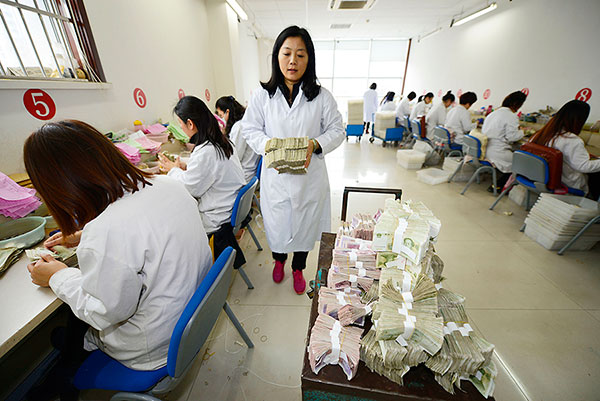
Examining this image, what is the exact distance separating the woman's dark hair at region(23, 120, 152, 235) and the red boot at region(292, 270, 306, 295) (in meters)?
1.35

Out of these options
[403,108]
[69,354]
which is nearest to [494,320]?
[69,354]

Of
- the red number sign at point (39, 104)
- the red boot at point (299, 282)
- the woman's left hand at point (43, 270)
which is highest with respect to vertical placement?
the red number sign at point (39, 104)

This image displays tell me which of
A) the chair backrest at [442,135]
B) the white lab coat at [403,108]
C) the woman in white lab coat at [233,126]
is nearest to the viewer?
the woman in white lab coat at [233,126]

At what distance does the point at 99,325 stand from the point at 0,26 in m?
2.04

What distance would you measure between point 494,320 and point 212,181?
2108 millimetres

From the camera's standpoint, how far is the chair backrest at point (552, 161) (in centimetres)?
215

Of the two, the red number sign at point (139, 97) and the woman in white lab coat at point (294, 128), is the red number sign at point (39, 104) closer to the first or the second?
the red number sign at point (139, 97)

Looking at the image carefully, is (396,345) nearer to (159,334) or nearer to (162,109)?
(159,334)

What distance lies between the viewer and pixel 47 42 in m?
1.77

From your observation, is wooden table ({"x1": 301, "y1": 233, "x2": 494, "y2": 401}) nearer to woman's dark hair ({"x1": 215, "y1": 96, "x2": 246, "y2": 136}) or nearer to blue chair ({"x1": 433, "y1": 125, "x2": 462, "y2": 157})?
woman's dark hair ({"x1": 215, "y1": 96, "x2": 246, "y2": 136})

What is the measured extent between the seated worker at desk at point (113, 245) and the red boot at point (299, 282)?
106cm

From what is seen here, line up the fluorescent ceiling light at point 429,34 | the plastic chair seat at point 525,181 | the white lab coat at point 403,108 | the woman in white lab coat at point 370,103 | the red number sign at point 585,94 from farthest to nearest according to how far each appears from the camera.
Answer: the woman in white lab coat at point 370,103, the fluorescent ceiling light at point 429,34, the white lab coat at point 403,108, the red number sign at point 585,94, the plastic chair seat at point 525,181

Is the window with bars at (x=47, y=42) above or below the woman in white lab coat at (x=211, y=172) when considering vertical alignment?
above

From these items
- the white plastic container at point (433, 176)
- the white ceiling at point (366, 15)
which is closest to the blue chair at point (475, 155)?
the white plastic container at point (433, 176)
